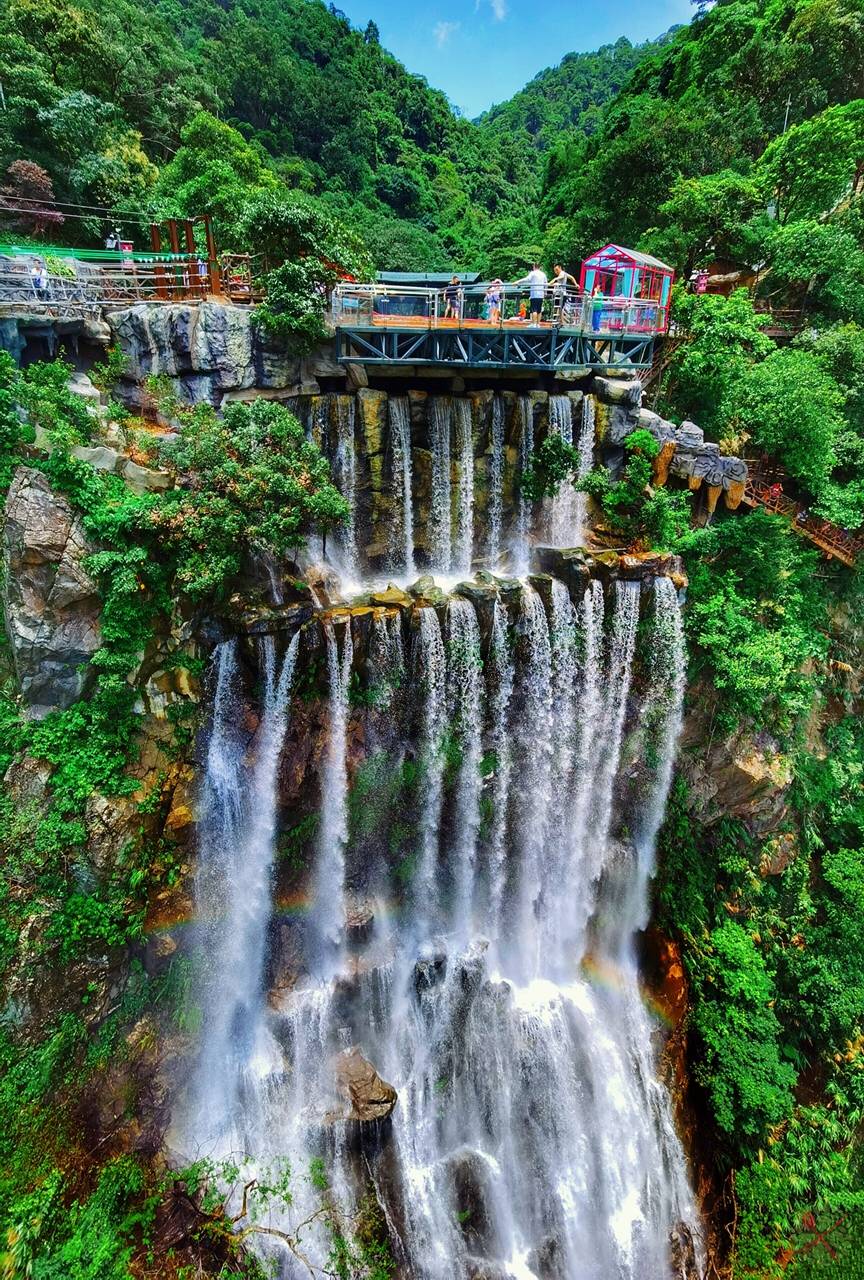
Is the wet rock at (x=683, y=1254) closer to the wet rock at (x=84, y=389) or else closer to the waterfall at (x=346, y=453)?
the waterfall at (x=346, y=453)

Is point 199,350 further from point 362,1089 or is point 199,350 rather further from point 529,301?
point 362,1089

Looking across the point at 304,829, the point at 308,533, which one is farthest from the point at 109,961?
the point at 308,533

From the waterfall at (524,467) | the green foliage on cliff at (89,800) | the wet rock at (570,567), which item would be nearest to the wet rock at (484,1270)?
the green foliage on cliff at (89,800)

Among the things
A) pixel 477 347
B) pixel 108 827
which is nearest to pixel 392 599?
pixel 477 347

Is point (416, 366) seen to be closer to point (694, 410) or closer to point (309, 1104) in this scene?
point (694, 410)

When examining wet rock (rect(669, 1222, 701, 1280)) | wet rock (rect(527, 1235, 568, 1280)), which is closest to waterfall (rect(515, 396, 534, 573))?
wet rock (rect(527, 1235, 568, 1280))

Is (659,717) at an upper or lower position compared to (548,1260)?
upper
